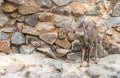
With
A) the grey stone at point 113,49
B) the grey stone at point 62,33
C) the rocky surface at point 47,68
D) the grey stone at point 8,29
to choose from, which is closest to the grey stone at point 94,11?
the grey stone at point 62,33

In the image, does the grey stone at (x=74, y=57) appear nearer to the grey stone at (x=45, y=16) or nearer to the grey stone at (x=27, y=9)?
the grey stone at (x=45, y=16)

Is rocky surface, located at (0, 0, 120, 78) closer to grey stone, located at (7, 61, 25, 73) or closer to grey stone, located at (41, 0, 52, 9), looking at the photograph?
grey stone, located at (41, 0, 52, 9)

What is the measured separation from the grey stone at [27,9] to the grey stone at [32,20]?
0.26ft

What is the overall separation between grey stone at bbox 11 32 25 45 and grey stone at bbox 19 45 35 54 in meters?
0.08

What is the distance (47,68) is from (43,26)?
793mm

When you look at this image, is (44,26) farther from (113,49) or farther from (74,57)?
(113,49)

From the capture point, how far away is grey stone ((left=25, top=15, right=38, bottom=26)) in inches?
203

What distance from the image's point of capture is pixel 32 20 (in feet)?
16.9

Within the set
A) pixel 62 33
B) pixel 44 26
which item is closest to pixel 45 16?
pixel 44 26

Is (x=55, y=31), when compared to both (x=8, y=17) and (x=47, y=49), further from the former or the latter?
(x=8, y=17)

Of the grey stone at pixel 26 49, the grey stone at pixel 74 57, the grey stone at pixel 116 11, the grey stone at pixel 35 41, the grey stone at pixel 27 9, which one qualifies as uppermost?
the grey stone at pixel 27 9

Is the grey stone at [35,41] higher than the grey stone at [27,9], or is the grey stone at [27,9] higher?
the grey stone at [27,9]

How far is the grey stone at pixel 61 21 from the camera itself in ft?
17.1

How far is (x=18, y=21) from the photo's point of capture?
5160 mm
